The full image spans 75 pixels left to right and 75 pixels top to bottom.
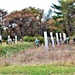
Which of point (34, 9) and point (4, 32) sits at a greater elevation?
point (34, 9)

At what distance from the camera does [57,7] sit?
2394 inches

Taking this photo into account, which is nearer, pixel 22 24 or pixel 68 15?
pixel 68 15

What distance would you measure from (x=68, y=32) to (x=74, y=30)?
121cm

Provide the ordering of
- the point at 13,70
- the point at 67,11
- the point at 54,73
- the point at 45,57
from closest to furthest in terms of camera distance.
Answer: the point at 54,73 → the point at 13,70 → the point at 45,57 → the point at 67,11

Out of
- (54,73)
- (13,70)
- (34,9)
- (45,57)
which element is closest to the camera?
(54,73)

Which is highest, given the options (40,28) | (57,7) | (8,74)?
(57,7)

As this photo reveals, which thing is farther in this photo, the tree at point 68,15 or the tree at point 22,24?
the tree at point 22,24

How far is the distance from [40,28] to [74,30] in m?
6.96

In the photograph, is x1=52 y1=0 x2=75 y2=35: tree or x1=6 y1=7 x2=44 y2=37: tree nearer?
x1=52 y1=0 x2=75 y2=35: tree

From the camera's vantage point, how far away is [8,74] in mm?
12273

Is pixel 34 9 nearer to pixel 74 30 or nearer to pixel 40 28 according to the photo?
pixel 40 28

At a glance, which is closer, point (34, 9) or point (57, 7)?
point (57, 7)

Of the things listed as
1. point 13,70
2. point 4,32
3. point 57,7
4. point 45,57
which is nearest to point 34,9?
point 57,7

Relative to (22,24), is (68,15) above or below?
above
